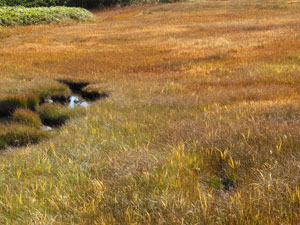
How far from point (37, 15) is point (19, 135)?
27730 millimetres

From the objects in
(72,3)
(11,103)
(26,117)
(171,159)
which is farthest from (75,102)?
(72,3)

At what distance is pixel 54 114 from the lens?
304 inches

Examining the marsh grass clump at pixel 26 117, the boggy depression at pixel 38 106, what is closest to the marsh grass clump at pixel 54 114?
the boggy depression at pixel 38 106

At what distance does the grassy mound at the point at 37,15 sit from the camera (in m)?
29.5

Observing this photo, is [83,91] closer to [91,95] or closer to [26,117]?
[91,95]

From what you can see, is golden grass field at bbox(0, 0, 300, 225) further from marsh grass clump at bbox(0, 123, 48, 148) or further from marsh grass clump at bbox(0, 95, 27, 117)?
marsh grass clump at bbox(0, 95, 27, 117)

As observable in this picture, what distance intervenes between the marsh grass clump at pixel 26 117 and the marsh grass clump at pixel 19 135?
450 millimetres

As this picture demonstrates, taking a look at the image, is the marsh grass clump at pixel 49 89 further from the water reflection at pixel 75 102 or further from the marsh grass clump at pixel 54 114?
the marsh grass clump at pixel 54 114

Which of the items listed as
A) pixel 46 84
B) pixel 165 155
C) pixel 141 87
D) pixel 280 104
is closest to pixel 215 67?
pixel 141 87

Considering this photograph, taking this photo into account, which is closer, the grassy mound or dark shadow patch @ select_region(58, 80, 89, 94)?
dark shadow patch @ select_region(58, 80, 89, 94)

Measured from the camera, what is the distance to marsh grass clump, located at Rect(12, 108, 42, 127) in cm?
719

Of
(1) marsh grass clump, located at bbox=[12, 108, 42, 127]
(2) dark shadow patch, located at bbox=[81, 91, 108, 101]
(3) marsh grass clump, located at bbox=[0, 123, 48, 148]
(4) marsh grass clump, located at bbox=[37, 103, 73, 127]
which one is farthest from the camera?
(2) dark shadow patch, located at bbox=[81, 91, 108, 101]

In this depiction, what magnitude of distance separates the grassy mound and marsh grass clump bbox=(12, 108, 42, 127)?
78.9 feet

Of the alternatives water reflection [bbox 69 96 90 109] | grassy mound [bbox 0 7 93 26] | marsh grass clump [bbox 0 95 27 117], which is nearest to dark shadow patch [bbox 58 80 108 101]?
water reflection [bbox 69 96 90 109]
